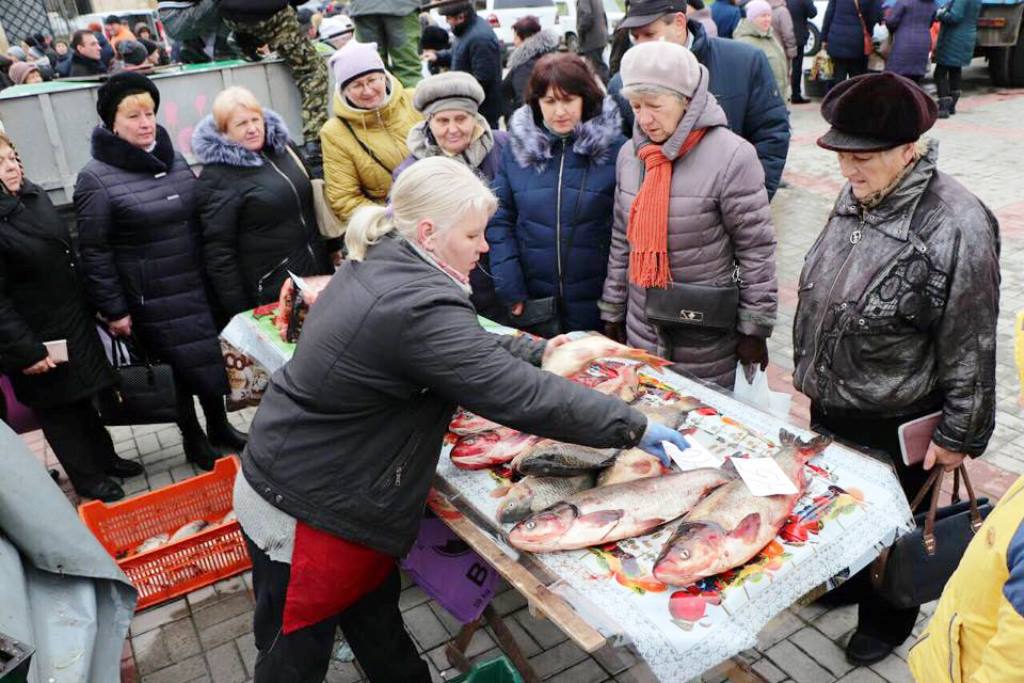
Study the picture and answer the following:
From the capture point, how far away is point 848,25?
1066 centimetres

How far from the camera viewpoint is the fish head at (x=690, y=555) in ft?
6.59

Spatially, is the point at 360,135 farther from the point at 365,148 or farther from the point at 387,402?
the point at 387,402

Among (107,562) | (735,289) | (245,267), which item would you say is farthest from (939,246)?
(245,267)

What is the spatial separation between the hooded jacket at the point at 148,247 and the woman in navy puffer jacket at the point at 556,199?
64.0 inches

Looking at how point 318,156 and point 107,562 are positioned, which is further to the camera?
point 318,156

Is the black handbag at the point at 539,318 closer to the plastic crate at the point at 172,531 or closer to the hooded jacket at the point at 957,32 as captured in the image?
the plastic crate at the point at 172,531

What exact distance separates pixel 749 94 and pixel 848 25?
7.65m

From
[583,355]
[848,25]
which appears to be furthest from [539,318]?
[848,25]

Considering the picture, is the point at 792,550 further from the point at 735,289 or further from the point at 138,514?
the point at 138,514

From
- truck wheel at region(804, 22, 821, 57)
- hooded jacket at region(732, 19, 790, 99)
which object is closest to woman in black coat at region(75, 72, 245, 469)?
hooded jacket at region(732, 19, 790, 99)

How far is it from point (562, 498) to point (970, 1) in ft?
35.0

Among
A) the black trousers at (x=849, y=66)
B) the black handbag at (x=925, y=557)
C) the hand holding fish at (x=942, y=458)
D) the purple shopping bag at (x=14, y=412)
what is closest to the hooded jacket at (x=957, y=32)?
the black trousers at (x=849, y=66)

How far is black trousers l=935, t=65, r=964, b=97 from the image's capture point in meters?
10.8

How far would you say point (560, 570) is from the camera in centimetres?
213
